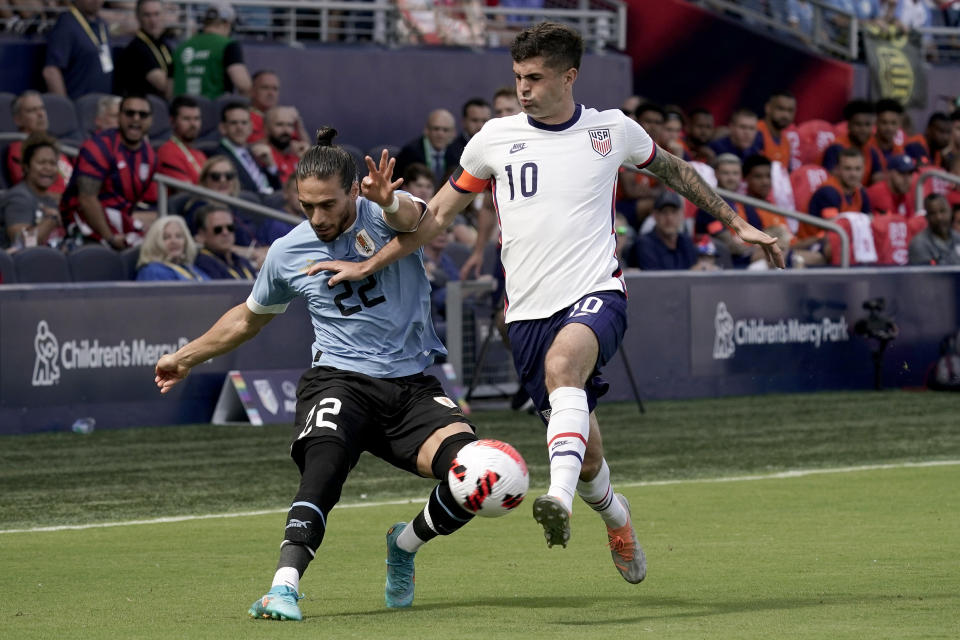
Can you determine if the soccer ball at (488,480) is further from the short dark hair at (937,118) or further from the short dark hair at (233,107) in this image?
the short dark hair at (937,118)

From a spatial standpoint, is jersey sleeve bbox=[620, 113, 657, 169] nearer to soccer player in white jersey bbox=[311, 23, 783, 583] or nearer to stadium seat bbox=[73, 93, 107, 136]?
soccer player in white jersey bbox=[311, 23, 783, 583]

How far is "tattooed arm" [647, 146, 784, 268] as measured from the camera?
743 cm

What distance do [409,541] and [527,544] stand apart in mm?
2134

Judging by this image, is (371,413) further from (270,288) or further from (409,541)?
(270,288)

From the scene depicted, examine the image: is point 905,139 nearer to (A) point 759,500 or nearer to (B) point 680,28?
(B) point 680,28

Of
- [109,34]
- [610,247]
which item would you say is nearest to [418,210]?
[610,247]

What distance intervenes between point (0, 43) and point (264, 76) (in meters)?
2.91

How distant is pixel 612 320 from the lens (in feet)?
23.1

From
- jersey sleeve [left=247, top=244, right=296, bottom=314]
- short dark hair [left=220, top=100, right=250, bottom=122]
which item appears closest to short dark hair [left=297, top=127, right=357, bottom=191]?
jersey sleeve [left=247, top=244, right=296, bottom=314]

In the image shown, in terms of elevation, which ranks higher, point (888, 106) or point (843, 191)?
point (888, 106)

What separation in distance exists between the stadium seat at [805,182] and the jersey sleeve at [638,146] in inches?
550

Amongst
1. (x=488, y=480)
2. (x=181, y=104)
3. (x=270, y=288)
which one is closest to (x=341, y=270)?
(x=270, y=288)

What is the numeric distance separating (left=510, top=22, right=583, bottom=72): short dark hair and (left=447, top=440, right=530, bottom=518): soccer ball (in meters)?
1.62

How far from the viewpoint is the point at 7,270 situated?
14.5 meters
